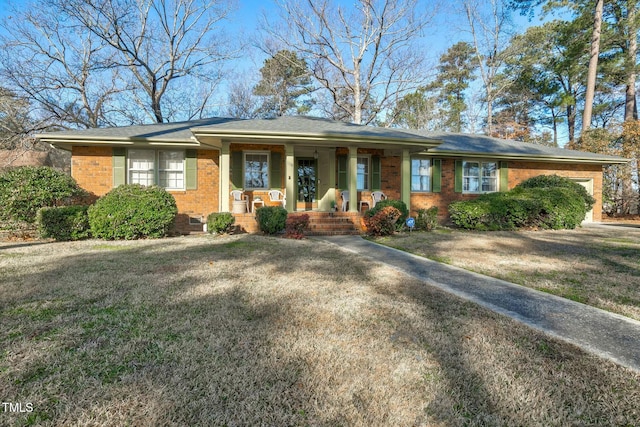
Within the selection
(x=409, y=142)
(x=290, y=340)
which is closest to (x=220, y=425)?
(x=290, y=340)

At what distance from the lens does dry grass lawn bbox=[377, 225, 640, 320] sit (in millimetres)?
3818

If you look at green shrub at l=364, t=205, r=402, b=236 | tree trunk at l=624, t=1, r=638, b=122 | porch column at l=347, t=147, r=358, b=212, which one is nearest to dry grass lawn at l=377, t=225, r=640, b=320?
green shrub at l=364, t=205, r=402, b=236

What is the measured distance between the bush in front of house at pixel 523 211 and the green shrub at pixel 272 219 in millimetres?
5936

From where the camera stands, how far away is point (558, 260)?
5672 mm

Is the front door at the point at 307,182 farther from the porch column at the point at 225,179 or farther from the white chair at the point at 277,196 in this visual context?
the porch column at the point at 225,179

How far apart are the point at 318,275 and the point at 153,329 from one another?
2.31 meters

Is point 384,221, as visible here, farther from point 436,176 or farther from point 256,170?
point 256,170

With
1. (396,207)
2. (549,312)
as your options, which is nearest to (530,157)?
(396,207)

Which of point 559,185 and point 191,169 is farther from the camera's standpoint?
point 559,185

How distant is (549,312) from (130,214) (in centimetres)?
818

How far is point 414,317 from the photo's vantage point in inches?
114

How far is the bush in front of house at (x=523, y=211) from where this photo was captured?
10.1 m

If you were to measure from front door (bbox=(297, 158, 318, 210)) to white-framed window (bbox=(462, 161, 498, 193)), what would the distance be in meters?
6.14

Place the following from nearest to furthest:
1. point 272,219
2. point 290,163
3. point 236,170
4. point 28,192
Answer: point 28,192, point 272,219, point 290,163, point 236,170
